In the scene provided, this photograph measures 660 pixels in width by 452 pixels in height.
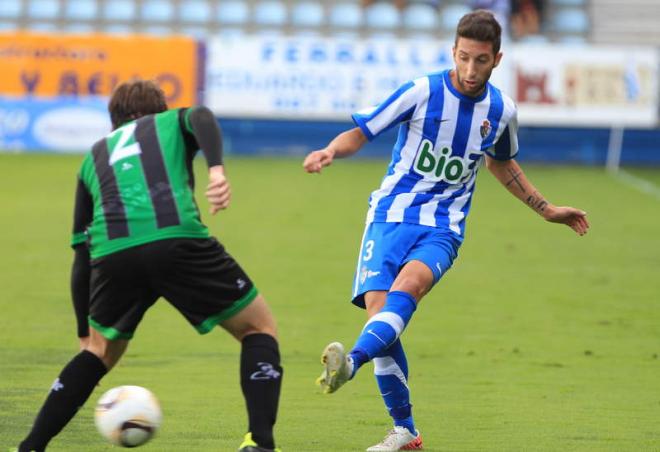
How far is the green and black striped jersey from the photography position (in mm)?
5391

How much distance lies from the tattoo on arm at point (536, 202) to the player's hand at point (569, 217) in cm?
6

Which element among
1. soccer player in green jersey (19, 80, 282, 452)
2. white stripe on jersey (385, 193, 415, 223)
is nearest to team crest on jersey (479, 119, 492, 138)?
white stripe on jersey (385, 193, 415, 223)

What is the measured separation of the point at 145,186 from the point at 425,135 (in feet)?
5.52

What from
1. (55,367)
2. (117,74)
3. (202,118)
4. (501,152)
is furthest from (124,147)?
(117,74)

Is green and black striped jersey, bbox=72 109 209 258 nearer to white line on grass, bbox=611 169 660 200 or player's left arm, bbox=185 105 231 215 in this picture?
player's left arm, bbox=185 105 231 215

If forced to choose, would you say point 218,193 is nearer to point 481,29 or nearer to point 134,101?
point 134,101

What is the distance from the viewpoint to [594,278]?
43.6 feet

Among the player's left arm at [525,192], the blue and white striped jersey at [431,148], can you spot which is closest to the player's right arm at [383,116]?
the blue and white striped jersey at [431,148]

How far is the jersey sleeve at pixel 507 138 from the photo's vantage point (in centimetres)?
673

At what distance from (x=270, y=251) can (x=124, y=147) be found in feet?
28.8

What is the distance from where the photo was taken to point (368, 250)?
6.51 metres

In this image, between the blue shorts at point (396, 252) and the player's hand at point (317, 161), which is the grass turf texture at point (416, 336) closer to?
the blue shorts at point (396, 252)

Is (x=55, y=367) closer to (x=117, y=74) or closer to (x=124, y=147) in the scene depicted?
(x=124, y=147)

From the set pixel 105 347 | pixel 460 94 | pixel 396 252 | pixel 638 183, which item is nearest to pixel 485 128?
pixel 460 94
